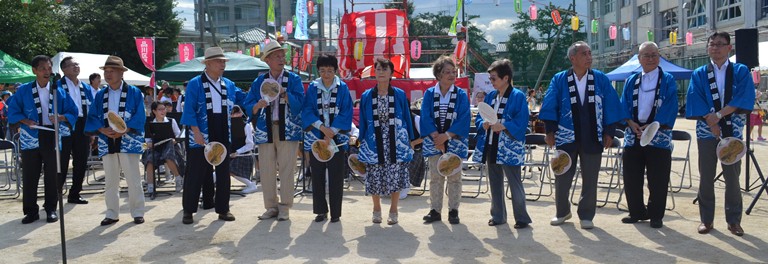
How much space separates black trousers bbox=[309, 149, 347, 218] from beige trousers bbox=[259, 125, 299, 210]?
0.91ft

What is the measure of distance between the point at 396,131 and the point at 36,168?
374cm

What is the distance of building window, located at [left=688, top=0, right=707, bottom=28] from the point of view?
108ft

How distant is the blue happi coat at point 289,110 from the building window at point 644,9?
36638mm

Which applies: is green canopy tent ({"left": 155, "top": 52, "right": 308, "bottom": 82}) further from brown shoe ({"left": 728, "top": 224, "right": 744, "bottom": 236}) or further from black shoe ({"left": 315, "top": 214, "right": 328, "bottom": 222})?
brown shoe ({"left": 728, "top": 224, "right": 744, "bottom": 236})

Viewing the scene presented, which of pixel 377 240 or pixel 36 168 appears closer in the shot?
pixel 377 240

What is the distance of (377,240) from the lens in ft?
19.9

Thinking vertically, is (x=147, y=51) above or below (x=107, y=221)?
above

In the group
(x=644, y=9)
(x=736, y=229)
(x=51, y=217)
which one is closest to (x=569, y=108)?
(x=736, y=229)

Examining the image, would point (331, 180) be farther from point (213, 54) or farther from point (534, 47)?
point (534, 47)

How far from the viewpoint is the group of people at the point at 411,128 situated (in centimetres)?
621

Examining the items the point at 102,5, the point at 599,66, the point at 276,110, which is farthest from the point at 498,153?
the point at 599,66

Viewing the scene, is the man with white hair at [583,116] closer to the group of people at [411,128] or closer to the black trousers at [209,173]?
the group of people at [411,128]

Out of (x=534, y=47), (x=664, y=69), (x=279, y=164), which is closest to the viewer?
(x=279, y=164)

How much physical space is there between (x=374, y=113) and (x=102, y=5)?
36703mm
